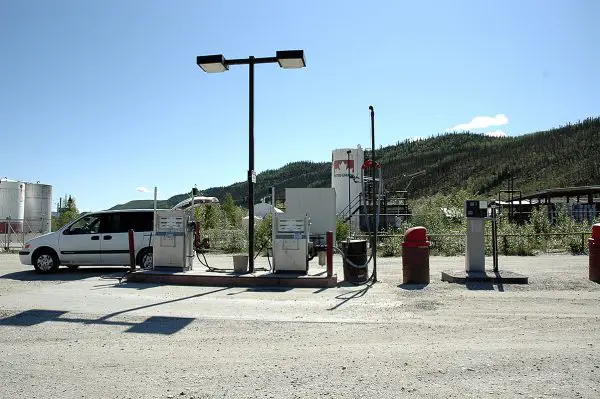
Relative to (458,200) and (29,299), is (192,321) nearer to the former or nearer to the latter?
(29,299)

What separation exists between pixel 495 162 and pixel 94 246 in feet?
359

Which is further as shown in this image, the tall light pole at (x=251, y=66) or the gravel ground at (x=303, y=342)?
the tall light pole at (x=251, y=66)

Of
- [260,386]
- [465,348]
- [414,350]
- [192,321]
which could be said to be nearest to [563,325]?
[465,348]

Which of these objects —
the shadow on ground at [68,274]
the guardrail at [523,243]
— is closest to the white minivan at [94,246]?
the shadow on ground at [68,274]

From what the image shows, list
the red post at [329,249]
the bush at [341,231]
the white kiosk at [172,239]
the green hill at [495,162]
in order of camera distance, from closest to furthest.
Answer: the red post at [329,249], the white kiosk at [172,239], the bush at [341,231], the green hill at [495,162]

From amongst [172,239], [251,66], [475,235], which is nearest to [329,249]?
[475,235]

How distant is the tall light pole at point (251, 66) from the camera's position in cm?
1281

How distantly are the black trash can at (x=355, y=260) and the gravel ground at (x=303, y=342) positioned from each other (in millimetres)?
917

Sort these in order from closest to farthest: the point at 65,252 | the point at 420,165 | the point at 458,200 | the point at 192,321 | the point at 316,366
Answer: the point at 316,366 → the point at 192,321 → the point at 65,252 → the point at 458,200 → the point at 420,165

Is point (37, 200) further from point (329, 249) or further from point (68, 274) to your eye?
point (329, 249)

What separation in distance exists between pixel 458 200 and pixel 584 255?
483 inches

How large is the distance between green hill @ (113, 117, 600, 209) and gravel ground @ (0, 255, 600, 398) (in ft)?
157

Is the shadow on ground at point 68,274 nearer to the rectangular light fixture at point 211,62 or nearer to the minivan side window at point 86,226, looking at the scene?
the minivan side window at point 86,226

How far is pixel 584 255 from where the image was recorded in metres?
19.8
